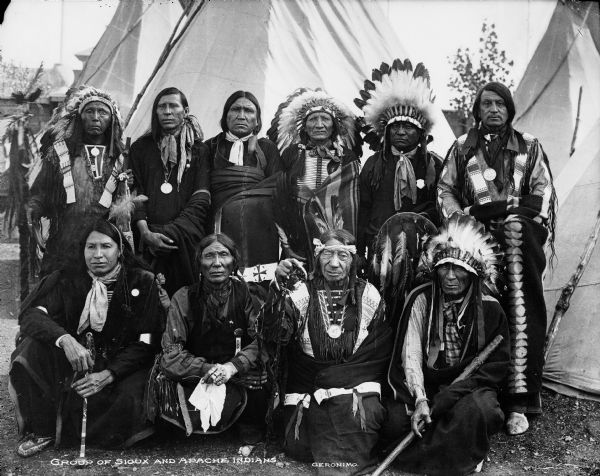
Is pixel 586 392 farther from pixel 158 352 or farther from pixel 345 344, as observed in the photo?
pixel 158 352

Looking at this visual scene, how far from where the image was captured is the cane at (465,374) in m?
3.14

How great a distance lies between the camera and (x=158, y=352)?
3.54 metres

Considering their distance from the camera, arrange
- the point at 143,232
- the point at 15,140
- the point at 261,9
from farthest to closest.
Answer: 1. the point at 261,9
2. the point at 15,140
3. the point at 143,232

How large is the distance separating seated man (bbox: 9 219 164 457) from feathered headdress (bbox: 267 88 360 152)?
1.28m

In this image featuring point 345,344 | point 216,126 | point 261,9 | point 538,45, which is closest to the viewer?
point 345,344

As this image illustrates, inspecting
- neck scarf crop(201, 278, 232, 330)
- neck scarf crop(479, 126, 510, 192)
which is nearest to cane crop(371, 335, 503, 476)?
neck scarf crop(479, 126, 510, 192)

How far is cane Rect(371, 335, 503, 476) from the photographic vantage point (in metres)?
3.14

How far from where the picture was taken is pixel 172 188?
399 cm

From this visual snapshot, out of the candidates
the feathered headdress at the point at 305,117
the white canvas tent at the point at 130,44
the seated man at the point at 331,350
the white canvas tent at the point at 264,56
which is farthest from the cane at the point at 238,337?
the white canvas tent at the point at 130,44

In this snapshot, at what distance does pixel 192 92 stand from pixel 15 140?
1442mm

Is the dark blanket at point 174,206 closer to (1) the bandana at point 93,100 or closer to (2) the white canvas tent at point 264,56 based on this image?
(1) the bandana at point 93,100

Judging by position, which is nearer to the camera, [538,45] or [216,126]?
[216,126]

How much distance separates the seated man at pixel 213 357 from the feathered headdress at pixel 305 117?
1.08 meters

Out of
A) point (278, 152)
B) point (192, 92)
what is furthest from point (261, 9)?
point (278, 152)
